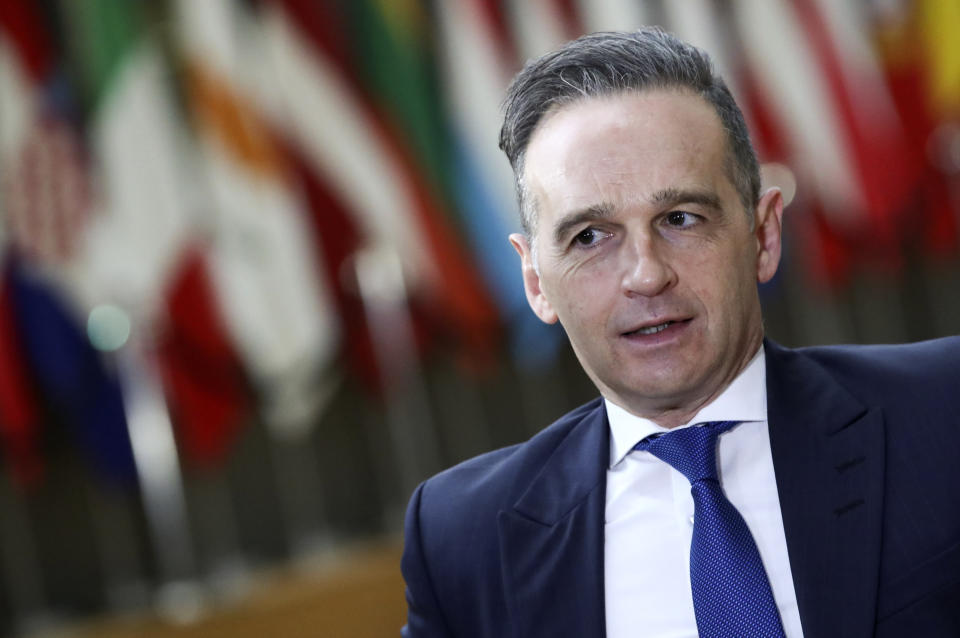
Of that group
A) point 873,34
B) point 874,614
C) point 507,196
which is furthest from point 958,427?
point 873,34

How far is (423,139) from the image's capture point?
14.7ft

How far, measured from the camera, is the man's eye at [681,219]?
1433mm

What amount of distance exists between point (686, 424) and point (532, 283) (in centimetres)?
32

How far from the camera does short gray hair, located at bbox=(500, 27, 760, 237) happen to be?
4.82 feet

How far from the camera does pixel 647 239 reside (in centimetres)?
142

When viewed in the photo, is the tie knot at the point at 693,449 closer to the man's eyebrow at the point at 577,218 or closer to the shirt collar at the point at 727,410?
the shirt collar at the point at 727,410

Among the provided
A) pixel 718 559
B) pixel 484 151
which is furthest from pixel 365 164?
pixel 718 559

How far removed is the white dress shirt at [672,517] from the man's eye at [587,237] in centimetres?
29

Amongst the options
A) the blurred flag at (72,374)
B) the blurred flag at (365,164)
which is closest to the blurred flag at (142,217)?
the blurred flag at (72,374)

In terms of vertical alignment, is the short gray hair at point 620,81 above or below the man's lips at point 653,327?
above

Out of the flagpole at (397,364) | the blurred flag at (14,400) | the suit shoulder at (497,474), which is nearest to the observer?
the suit shoulder at (497,474)

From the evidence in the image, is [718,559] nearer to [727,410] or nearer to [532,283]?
[727,410]

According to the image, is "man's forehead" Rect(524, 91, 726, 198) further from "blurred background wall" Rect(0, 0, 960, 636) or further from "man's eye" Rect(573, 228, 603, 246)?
A: "blurred background wall" Rect(0, 0, 960, 636)

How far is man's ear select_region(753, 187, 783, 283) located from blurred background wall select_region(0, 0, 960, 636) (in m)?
2.56
